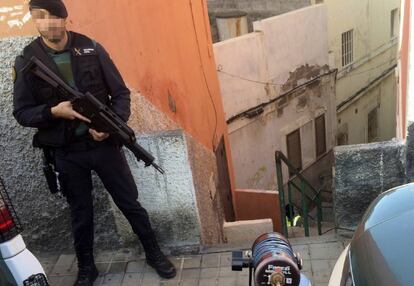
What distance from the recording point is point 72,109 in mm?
3309

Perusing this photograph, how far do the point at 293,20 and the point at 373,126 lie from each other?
8249 millimetres

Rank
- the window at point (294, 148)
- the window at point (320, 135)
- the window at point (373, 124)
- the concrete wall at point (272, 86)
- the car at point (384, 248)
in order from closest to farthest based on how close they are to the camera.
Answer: the car at point (384, 248), the concrete wall at point (272, 86), the window at point (294, 148), the window at point (320, 135), the window at point (373, 124)

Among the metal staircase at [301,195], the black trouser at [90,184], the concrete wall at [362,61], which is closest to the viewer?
the black trouser at [90,184]

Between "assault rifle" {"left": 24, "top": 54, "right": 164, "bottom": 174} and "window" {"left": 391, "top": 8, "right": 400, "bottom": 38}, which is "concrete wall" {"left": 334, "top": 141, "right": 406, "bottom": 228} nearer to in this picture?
"assault rifle" {"left": 24, "top": 54, "right": 164, "bottom": 174}

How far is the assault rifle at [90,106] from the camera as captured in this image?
3217mm

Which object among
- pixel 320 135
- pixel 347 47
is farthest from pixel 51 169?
pixel 347 47

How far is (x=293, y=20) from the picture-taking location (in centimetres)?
1462

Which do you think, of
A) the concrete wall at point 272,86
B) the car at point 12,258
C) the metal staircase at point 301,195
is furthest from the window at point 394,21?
the car at point 12,258

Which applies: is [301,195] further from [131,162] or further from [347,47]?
[347,47]

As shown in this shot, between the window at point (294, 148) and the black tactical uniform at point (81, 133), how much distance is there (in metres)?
11.8

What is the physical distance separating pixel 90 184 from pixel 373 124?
1887 cm

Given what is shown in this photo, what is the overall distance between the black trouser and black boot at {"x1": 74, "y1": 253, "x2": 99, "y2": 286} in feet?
0.20

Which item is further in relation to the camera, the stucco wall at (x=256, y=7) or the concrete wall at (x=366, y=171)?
the stucco wall at (x=256, y=7)

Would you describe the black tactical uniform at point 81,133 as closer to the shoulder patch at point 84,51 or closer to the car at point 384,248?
the shoulder patch at point 84,51
